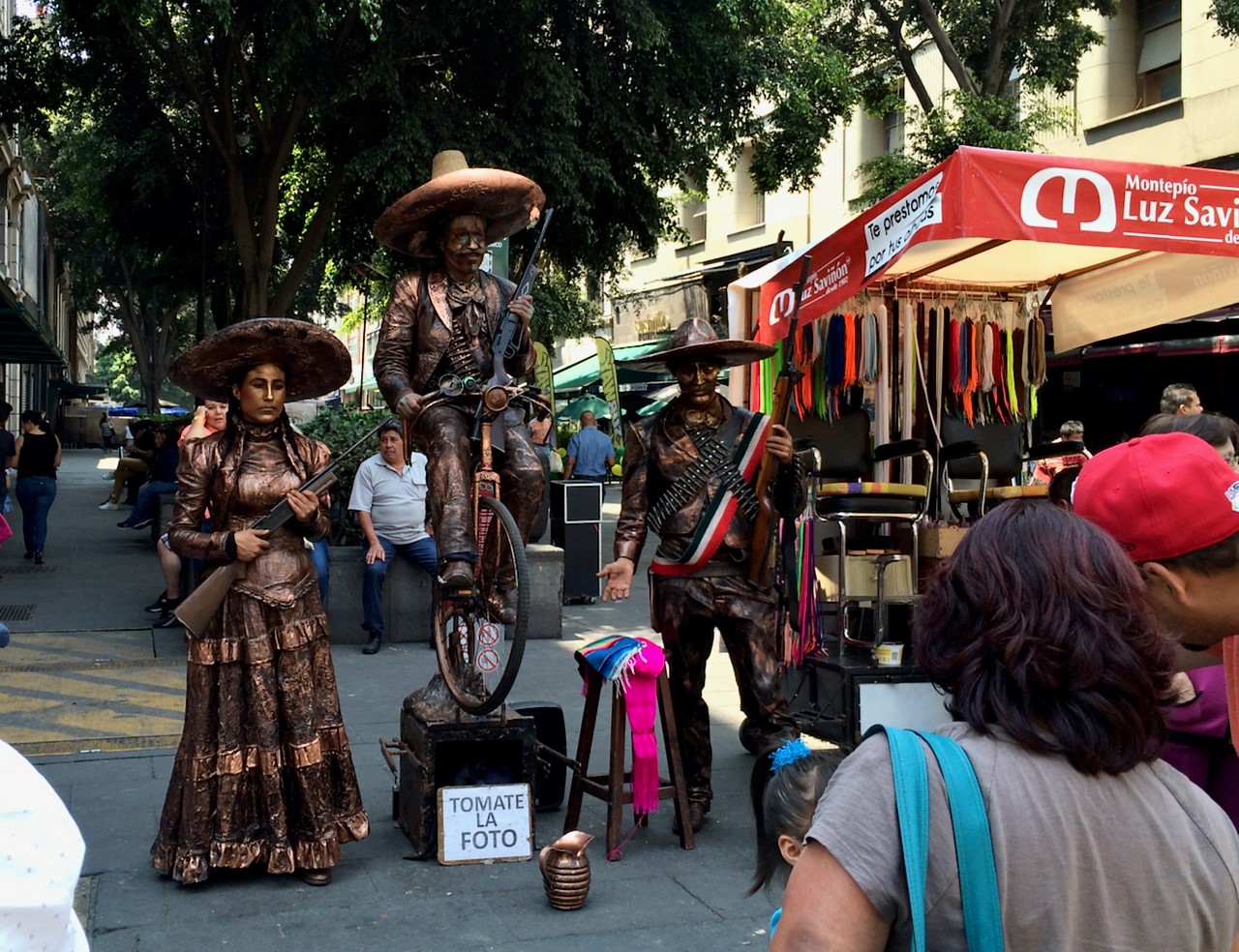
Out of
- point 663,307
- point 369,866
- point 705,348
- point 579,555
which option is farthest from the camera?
point 663,307

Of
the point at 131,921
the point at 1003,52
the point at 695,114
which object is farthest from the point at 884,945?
the point at 1003,52

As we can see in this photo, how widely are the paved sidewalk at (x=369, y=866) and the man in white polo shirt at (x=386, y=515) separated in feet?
1.47

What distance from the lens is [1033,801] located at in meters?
1.61

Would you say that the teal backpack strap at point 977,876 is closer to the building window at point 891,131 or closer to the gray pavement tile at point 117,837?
the gray pavement tile at point 117,837

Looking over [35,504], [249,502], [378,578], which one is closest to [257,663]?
[249,502]

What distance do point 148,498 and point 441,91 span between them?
18.9ft

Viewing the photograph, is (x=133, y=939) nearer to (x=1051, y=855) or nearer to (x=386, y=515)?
(x=1051, y=855)

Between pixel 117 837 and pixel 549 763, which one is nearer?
pixel 117 837

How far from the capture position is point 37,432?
A: 564 inches

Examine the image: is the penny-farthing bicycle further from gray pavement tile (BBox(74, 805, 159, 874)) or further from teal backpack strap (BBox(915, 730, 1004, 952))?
teal backpack strap (BBox(915, 730, 1004, 952))

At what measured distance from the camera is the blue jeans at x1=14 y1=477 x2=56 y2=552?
14.3 meters

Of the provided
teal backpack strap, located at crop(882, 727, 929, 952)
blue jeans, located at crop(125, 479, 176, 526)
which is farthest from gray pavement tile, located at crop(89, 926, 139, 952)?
blue jeans, located at crop(125, 479, 176, 526)

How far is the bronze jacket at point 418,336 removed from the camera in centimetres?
574

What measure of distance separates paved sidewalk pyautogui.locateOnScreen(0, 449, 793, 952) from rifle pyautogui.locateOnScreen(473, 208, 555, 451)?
1829mm
